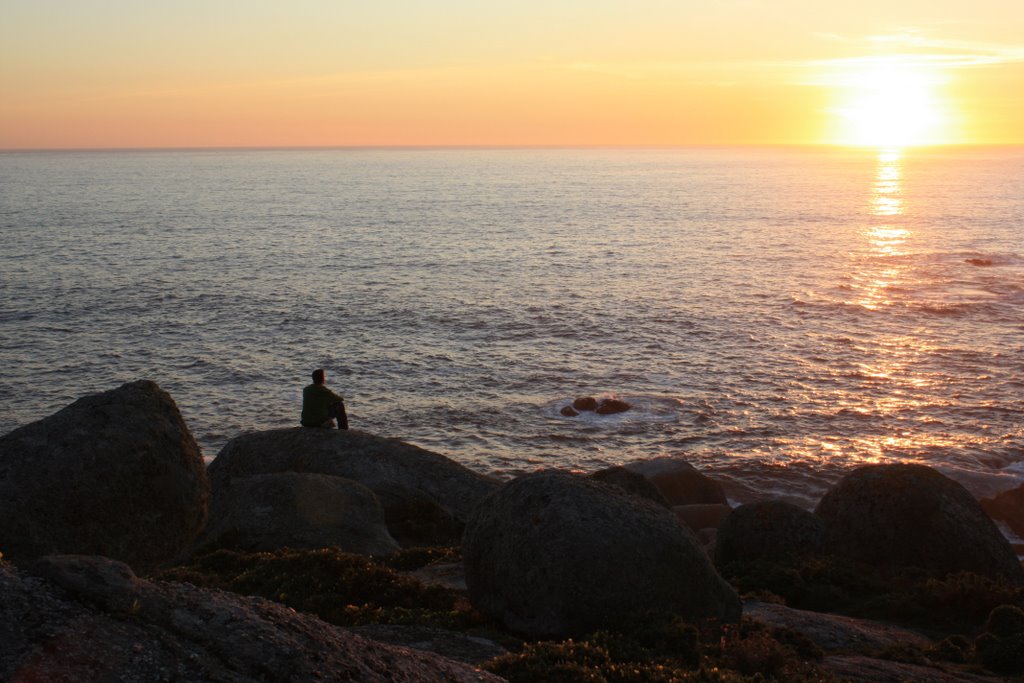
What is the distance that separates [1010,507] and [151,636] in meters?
33.7

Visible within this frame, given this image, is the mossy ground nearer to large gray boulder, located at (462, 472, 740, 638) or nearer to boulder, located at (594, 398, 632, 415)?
large gray boulder, located at (462, 472, 740, 638)

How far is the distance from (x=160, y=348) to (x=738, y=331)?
37.3 m

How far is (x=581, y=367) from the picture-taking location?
5338 cm

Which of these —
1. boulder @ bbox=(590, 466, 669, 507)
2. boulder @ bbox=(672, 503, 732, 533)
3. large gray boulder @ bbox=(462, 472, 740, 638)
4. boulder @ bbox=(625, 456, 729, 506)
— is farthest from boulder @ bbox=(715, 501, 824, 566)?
boulder @ bbox=(625, 456, 729, 506)

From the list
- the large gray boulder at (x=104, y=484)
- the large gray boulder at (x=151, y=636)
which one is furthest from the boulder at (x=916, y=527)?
the large gray boulder at (x=151, y=636)

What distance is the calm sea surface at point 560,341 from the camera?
4269cm

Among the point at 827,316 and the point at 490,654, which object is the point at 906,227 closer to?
the point at 827,316

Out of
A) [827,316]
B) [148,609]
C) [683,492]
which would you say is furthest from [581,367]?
[148,609]

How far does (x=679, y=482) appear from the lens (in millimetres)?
33375

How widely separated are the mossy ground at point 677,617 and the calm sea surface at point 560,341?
17447 mm

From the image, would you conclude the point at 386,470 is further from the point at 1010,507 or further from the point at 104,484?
the point at 1010,507

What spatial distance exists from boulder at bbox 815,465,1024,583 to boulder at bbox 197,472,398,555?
11.3 metres

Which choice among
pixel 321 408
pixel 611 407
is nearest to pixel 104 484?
pixel 321 408

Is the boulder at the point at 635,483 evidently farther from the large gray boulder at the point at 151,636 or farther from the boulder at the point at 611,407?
the boulder at the point at 611,407
